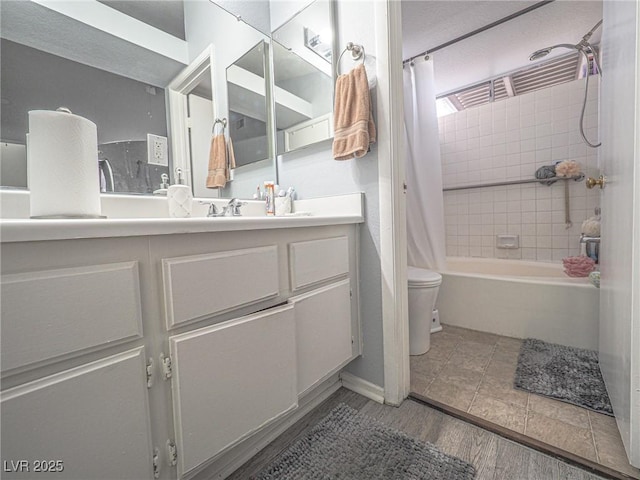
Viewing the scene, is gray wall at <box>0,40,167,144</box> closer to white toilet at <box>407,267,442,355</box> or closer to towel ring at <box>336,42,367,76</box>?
towel ring at <box>336,42,367,76</box>

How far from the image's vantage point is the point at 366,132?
45.3 inches

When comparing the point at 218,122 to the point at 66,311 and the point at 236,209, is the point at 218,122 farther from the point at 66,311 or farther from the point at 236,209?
the point at 66,311

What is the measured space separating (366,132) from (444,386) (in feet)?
4.17

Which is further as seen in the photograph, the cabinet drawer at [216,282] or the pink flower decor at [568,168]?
the pink flower decor at [568,168]

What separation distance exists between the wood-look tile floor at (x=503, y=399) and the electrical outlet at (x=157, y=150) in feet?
5.16

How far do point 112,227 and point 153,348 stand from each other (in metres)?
0.30

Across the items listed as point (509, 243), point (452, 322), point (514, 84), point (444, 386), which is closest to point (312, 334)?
point (444, 386)

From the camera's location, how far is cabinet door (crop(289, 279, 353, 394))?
102 centimetres

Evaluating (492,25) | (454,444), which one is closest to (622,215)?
(454,444)

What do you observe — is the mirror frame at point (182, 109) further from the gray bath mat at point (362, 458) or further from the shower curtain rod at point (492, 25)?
the shower curtain rod at point (492, 25)

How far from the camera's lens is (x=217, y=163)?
4.65ft

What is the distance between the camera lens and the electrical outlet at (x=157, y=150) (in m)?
1.14

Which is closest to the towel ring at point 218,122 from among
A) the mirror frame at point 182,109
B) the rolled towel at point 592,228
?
the mirror frame at point 182,109

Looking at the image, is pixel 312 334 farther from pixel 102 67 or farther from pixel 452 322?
pixel 452 322
